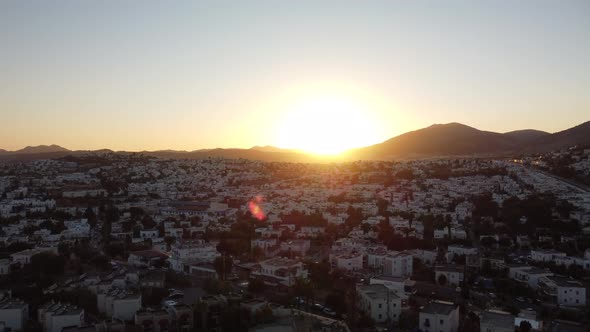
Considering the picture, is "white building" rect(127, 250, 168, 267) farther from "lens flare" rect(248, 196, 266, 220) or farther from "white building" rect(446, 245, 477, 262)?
"white building" rect(446, 245, 477, 262)

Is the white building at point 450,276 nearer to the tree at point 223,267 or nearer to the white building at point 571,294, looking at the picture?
the white building at point 571,294

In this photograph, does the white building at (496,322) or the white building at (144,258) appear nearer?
the white building at (496,322)

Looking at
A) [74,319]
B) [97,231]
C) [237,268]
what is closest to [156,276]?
[237,268]

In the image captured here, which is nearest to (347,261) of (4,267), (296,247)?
(296,247)

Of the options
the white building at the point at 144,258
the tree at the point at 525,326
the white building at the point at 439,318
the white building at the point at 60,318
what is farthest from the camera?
the white building at the point at 144,258

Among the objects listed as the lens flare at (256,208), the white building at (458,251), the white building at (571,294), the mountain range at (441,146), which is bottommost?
the white building at (571,294)

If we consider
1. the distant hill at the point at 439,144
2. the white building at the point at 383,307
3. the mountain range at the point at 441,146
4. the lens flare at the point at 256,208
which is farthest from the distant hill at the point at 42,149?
the white building at the point at 383,307
